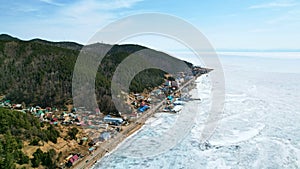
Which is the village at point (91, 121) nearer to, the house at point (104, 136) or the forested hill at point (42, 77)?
the house at point (104, 136)

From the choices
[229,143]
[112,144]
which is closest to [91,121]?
[112,144]

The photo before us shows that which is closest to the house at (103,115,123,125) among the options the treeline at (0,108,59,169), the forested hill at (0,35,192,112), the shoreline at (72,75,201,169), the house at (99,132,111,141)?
the shoreline at (72,75,201,169)

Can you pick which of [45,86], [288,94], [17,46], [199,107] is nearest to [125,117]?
[199,107]

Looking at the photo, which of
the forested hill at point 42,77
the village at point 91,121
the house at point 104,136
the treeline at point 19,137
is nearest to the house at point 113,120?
the village at point 91,121

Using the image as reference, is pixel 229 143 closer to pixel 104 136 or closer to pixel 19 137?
pixel 104 136

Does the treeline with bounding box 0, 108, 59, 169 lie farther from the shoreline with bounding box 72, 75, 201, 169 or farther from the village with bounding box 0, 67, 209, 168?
the shoreline with bounding box 72, 75, 201, 169
